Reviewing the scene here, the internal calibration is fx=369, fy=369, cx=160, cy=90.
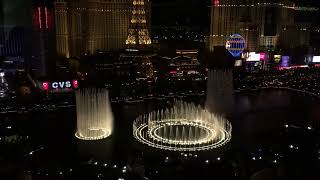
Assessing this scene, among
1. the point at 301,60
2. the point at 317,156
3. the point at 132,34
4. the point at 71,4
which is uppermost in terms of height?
the point at 71,4

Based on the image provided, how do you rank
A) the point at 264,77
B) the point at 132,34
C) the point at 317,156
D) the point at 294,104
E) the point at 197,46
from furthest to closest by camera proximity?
1. the point at 197,46
2. the point at 132,34
3. the point at 264,77
4. the point at 294,104
5. the point at 317,156

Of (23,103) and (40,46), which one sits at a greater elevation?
(40,46)

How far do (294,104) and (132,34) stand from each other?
85.2 feet

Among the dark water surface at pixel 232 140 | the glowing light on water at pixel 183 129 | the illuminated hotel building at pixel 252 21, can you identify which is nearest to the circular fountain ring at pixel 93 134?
the dark water surface at pixel 232 140

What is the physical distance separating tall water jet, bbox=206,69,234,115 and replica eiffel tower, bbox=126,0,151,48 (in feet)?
74.4

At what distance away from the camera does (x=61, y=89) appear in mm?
37000

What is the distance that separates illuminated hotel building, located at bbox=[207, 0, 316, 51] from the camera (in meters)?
54.1

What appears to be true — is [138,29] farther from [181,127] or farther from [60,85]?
[181,127]

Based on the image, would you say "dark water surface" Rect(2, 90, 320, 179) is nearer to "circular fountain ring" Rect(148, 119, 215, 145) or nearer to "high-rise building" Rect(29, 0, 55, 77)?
"circular fountain ring" Rect(148, 119, 215, 145)

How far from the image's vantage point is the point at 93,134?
24922 mm

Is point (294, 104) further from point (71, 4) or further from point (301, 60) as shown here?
point (71, 4)

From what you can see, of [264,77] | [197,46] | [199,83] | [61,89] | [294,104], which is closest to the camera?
[294,104]

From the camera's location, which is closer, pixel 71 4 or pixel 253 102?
pixel 253 102

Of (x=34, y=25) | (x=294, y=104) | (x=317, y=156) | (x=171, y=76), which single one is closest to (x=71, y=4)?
(x=34, y=25)
